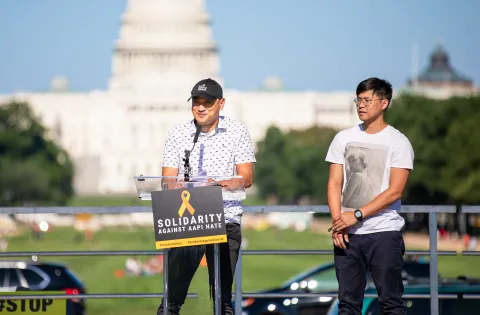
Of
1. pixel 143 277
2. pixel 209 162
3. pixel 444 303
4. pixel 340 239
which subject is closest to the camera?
pixel 209 162

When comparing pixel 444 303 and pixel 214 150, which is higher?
pixel 214 150

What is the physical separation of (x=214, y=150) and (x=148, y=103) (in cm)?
16860

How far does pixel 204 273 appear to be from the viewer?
45.8 metres

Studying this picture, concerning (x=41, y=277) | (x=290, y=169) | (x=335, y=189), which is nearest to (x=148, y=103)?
(x=290, y=169)

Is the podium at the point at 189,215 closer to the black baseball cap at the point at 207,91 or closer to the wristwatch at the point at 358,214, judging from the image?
the black baseball cap at the point at 207,91

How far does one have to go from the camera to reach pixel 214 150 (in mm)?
10148

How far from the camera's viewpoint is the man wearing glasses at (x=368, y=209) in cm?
1020

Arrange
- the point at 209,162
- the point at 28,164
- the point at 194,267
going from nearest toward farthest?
1. the point at 194,267
2. the point at 209,162
3. the point at 28,164

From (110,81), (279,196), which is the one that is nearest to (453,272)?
(279,196)

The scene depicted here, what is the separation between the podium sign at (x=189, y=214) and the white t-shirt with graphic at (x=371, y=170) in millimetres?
1178

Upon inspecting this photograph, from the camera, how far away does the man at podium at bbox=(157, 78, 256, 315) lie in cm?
988

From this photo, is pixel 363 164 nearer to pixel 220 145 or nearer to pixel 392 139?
pixel 392 139

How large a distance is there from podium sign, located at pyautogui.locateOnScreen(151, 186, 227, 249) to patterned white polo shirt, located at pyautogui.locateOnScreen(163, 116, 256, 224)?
505 mm

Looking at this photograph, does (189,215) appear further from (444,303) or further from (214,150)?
(444,303)
